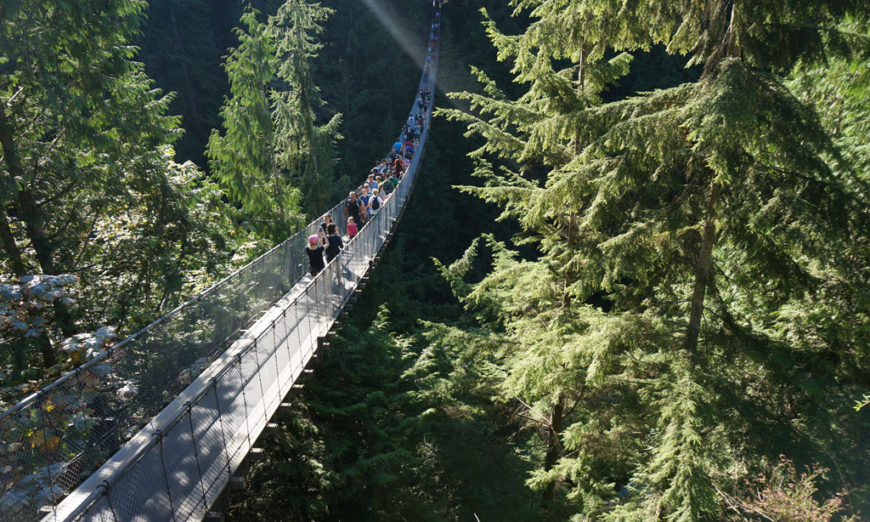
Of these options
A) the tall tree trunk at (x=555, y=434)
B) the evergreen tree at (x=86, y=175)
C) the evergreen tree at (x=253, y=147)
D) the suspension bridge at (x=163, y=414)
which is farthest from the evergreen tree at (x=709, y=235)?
the evergreen tree at (x=253, y=147)

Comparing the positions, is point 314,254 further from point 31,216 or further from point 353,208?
point 31,216

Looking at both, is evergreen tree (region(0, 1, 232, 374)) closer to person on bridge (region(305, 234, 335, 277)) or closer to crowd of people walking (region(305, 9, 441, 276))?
person on bridge (region(305, 234, 335, 277))

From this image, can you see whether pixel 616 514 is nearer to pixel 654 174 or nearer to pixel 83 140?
pixel 654 174

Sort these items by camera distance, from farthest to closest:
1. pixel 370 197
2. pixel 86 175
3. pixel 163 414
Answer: pixel 370 197 < pixel 86 175 < pixel 163 414

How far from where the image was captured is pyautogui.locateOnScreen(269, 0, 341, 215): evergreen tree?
13.5 m

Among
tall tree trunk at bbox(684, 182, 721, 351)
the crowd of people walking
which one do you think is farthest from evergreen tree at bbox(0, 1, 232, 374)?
tall tree trunk at bbox(684, 182, 721, 351)

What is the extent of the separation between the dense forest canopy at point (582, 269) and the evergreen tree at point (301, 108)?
1.20 metres

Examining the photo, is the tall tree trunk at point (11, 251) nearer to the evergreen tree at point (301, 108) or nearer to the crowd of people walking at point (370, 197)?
the crowd of people walking at point (370, 197)

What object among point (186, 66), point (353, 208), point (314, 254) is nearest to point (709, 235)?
point (314, 254)

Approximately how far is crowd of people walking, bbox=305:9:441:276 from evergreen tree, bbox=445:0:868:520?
4.27 meters

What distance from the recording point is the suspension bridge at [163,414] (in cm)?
346

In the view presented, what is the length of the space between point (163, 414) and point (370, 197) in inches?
329

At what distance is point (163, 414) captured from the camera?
492 centimetres

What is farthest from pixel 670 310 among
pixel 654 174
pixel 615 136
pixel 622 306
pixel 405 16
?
pixel 405 16
